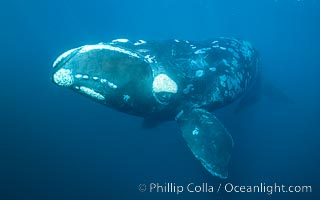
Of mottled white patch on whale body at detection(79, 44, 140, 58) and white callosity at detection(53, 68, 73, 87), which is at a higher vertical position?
mottled white patch on whale body at detection(79, 44, 140, 58)

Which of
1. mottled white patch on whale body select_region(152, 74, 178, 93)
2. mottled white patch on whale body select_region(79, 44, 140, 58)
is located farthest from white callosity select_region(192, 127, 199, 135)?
mottled white patch on whale body select_region(79, 44, 140, 58)

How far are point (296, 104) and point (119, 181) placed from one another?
11.1 metres

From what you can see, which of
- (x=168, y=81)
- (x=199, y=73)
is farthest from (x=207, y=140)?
(x=199, y=73)

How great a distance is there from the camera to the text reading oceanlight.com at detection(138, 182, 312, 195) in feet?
33.5

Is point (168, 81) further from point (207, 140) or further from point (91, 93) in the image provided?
point (91, 93)

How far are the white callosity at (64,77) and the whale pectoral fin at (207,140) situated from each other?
236 centimetres

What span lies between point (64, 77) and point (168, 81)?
1.92 meters

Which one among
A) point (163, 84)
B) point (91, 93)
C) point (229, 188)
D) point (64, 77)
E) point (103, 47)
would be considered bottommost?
point (229, 188)

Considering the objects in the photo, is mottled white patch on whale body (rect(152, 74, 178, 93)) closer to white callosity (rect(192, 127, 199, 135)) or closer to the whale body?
the whale body

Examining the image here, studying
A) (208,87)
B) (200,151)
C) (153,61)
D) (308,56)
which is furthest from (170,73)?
(308,56)

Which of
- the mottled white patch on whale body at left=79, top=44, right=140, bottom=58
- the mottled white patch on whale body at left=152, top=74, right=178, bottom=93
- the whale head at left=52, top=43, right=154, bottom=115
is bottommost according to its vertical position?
the mottled white patch on whale body at left=152, top=74, right=178, bottom=93

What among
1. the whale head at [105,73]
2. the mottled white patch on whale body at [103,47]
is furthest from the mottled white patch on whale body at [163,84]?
the mottled white patch on whale body at [103,47]

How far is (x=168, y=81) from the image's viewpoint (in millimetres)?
5617

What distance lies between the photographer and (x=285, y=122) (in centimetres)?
1475
